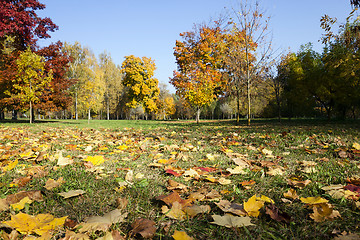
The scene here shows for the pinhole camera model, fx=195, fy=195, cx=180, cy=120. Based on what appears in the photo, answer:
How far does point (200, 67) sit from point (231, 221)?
14.2 meters

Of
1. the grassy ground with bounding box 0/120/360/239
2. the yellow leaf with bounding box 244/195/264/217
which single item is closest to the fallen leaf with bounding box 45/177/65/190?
the grassy ground with bounding box 0/120/360/239

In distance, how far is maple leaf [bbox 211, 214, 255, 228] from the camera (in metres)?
0.99

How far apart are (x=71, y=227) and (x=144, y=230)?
0.40m

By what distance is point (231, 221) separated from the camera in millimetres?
1017

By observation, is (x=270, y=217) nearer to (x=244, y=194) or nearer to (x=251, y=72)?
(x=244, y=194)

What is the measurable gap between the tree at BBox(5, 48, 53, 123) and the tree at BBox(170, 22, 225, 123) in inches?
369

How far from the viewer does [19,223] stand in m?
0.98

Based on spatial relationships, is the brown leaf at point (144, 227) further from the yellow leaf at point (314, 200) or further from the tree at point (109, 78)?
the tree at point (109, 78)

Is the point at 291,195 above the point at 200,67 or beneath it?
beneath

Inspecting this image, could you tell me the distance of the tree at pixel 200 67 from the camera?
12.8 m

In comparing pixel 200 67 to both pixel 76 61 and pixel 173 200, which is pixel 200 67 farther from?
pixel 76 61

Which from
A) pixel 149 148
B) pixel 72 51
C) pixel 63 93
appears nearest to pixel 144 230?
pixel 149 148

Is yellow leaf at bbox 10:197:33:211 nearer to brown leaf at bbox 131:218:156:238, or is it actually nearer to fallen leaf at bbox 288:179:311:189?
brown leaf at bbox 131:218:156:238

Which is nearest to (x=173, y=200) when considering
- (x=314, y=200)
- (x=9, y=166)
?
(x=314, y=200)
